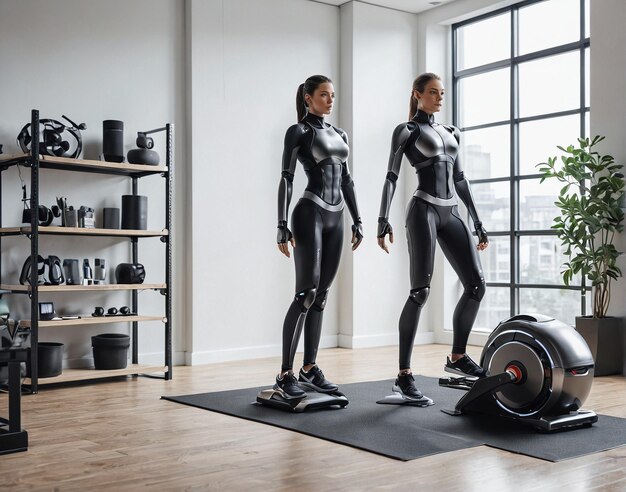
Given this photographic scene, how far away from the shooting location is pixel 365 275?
7.30 meters

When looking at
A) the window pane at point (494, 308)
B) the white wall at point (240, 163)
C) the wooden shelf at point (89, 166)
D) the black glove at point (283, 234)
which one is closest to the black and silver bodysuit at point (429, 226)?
the black glove at point (283, 234)

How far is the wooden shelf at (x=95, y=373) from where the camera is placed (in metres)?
4.97

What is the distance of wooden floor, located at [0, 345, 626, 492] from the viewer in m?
2.76

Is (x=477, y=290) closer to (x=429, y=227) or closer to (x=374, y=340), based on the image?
(x=429, y=227)

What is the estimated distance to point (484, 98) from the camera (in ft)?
24.3

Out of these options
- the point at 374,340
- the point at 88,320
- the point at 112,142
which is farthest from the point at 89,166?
the point at 374,340

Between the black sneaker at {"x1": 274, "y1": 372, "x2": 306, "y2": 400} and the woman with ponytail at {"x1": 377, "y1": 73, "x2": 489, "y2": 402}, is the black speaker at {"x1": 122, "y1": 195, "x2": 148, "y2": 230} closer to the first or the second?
the black sneaker at {"x1": 274, "y1": 372, "x2": 306, "y2": 400}

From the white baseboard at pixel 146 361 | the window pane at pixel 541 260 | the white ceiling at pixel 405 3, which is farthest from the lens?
the white ceiling at pixel 405 3

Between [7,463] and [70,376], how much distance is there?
207 cm

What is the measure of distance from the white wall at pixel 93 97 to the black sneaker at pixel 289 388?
6.71ft

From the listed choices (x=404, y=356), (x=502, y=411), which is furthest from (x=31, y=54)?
(x=502, y=411)

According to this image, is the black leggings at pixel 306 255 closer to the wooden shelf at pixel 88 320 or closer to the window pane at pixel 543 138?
the wooden shelf at pixel 88 320

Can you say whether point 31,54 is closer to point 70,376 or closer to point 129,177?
point 129,177

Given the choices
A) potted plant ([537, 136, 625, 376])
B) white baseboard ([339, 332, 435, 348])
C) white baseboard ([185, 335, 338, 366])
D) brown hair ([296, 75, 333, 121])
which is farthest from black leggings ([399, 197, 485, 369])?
white baseboard ([339, 332, 435, 348])
